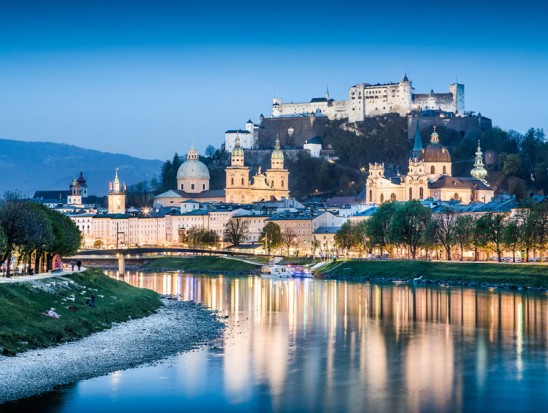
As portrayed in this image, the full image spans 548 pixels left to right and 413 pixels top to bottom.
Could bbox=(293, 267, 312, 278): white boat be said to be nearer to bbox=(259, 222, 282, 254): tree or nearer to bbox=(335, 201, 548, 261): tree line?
bbox=(335, 201, 548, 261): tree line

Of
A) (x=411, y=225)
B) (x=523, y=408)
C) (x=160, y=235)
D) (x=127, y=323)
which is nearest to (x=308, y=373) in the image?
(x=523, y=408)

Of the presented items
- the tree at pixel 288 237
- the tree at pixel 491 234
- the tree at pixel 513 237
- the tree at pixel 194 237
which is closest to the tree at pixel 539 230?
the tree at pixel 513 237

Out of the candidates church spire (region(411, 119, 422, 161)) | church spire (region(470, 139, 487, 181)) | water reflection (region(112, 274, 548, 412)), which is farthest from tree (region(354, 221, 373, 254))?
church spire (region(411, 119, 422, 161))

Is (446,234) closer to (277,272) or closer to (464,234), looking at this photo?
(464,234)

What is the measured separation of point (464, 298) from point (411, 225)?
126 ft

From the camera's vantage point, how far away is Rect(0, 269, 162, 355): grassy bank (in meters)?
39.7

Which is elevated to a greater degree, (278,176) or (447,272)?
(278,176)

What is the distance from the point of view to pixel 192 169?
196375 mm

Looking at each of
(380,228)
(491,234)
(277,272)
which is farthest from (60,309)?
(380,228)

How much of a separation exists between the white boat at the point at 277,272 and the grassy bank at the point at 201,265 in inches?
190

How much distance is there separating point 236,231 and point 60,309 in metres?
104

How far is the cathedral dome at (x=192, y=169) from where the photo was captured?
195750mm

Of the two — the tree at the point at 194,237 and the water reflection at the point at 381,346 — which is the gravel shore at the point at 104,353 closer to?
the water reflection at the point at 381,346

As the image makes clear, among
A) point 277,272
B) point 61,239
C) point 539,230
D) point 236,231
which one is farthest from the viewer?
point 236,231
